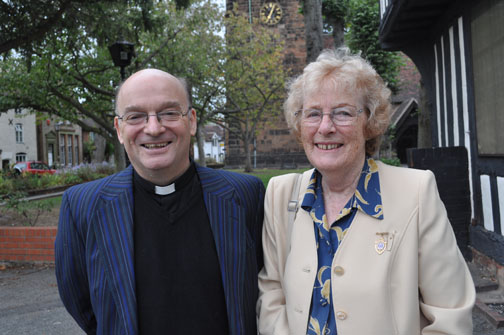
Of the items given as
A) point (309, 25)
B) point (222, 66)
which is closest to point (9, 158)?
point (222, 66)

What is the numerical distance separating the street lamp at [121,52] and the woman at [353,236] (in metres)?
9.01

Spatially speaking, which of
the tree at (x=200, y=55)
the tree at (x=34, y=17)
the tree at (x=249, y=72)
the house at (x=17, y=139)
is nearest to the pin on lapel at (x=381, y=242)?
the tree at (x=34, y=17)

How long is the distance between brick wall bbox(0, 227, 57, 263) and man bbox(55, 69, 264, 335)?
5.15m

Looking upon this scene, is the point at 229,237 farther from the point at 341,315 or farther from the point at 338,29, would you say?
the point at 338,29

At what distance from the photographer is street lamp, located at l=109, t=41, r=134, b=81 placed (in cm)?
1041

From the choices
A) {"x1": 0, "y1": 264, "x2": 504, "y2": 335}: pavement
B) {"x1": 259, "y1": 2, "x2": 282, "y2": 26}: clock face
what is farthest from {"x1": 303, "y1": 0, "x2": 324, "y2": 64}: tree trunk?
{"x1": 259, "y1": 2, "x2": 282, "y2": 26}: clock face

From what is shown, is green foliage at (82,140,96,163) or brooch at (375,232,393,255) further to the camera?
green foliage at (82,140,96,163)

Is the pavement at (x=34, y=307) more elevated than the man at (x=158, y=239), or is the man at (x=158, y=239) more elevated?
the man at (x=158, y=239)

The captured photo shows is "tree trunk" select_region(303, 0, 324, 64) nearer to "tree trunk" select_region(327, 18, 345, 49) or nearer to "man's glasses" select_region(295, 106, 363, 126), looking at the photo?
"tree trunk" select_region(327, 18, 345, 49)

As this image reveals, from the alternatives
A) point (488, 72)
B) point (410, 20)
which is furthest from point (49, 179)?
point (488, 72)

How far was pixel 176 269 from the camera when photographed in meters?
2.20

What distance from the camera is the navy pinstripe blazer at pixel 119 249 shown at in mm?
2141

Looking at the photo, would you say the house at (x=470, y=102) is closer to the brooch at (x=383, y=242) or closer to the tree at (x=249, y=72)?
the brooch at (x=383, y=242)

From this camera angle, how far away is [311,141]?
7.22 ft
